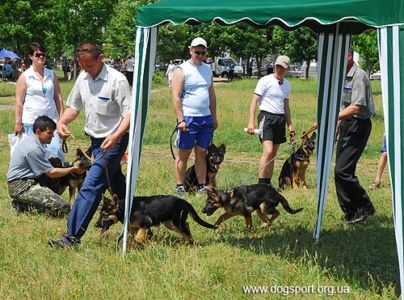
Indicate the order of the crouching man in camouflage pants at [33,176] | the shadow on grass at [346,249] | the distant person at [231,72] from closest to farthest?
the shadow on grass at [346,249] → the crouching man in camouflage pants at [33,176] → the distant person at [231,72]

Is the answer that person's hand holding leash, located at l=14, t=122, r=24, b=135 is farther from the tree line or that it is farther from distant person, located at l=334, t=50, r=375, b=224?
the tree line

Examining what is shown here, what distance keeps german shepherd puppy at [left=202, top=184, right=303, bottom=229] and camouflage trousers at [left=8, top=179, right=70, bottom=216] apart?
1729mm

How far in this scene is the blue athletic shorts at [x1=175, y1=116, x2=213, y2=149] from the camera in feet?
26.5

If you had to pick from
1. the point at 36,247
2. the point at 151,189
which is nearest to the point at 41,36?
the point at 151,189

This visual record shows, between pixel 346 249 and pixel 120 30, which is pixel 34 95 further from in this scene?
pixel 120 30

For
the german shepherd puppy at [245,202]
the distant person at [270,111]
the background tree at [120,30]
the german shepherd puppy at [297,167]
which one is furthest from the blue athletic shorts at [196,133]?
the background tree at [120,30]

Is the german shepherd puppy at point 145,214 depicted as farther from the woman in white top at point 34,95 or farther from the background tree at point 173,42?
the background tree at point 173,42

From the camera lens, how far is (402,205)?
13.8 ft

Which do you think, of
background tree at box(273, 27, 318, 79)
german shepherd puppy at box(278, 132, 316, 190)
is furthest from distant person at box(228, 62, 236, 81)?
german shepherd puppy at box(278, 132, 316, 190)

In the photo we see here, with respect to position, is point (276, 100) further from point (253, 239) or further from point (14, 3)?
point (14, 3)

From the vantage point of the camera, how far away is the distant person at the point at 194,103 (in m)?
7.95

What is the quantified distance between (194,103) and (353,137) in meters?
2.03

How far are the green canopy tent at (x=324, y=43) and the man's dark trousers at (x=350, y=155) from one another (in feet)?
1.85

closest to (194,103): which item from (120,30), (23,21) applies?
(23,21)
